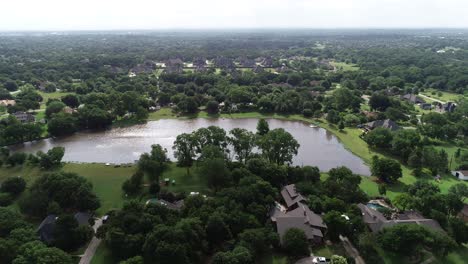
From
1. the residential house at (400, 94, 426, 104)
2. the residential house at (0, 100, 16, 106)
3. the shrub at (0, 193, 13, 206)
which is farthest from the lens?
the residential house at (400, 94, 426, 104)

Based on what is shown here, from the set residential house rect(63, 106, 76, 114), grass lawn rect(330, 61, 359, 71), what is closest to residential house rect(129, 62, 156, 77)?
residential house rect(63, 106, 76, 114)

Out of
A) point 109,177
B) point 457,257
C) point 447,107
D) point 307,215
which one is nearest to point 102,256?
point 109,177

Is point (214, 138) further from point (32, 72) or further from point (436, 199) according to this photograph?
point (32, 72)

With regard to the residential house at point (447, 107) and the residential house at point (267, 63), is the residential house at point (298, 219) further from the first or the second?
the residential house at point (267, 63)

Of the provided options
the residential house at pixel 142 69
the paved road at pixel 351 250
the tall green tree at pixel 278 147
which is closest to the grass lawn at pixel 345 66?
the residential house at pixel 142 69

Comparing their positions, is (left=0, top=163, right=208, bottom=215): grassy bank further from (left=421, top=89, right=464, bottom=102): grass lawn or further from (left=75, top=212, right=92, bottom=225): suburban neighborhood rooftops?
(left=421, top=89, right=464, bottom=102): grass lawn

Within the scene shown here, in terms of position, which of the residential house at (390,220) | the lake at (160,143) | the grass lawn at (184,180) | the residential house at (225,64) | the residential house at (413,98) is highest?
the residential house at (225,64)
